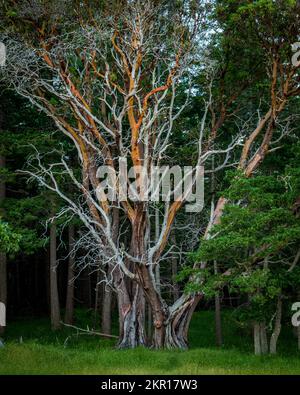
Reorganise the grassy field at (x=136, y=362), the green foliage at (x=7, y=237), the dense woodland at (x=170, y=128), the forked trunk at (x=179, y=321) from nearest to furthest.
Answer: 1. the green foliage at (x=7, y=237)
2. the grassy field at (x=136, y=362)
3. the dense woodland at (x=170, y=128)
4. the forked trunk at (x=179, y=321)

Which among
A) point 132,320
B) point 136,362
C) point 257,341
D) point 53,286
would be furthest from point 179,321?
point 53,286

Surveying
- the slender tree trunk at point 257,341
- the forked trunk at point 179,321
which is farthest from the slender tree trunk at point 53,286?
the slender tree trunk at point 257,341

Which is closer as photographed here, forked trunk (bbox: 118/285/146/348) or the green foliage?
the green foliage

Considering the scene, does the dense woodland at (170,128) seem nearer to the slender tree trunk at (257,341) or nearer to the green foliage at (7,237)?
the slender tree trunk at (257,341)

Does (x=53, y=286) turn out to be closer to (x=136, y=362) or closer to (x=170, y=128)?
(x=170, y=128)

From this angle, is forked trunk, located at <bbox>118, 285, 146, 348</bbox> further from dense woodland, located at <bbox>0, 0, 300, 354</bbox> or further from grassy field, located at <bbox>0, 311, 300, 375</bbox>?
grassy field, located at <bbox>0, 311, 300, 375</bbox>

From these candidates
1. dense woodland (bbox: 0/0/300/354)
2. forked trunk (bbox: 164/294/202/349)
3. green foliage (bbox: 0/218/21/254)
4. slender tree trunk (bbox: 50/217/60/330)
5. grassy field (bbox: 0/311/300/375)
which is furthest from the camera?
slender tree trunk (bbox: 50/217/60/330)

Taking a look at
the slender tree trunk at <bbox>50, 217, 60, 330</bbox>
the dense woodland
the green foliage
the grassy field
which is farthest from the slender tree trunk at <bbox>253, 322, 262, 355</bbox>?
the slender tree trunk at <bbox>50, 217, 60, 330</bbox>

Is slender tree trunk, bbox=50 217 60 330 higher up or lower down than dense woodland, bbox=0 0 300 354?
lower down
